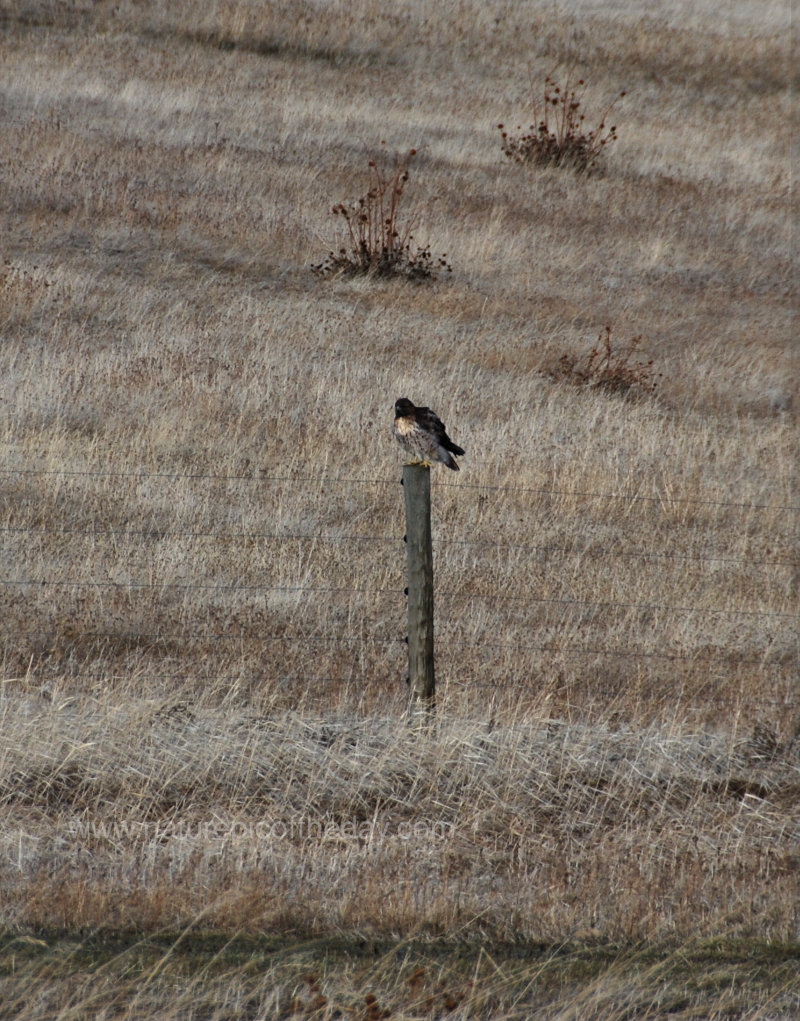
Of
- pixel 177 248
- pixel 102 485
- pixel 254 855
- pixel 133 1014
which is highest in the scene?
pixel 177 248

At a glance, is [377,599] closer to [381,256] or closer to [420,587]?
[420,587]

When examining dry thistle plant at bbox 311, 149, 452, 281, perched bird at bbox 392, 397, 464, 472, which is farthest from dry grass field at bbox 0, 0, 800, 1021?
perched bird at bbox 392, 397, 464, 472

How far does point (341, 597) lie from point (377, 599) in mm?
243

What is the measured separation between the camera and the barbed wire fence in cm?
630

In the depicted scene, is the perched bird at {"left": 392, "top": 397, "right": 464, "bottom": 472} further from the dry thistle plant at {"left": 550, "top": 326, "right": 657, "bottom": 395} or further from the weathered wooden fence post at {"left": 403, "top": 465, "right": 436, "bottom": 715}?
the dry thistle plant at {"left": 550, "top": 326, "right": 657, "bottom": 395}

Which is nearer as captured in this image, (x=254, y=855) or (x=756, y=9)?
(x=254, y=855)

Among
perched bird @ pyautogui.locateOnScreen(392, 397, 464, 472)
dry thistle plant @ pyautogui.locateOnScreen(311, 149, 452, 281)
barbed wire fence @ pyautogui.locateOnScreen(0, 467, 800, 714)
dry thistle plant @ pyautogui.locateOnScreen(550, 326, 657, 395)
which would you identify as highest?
dry thistle plant @ pyautogui.locateOnScreen(311, 149, 452, 281)

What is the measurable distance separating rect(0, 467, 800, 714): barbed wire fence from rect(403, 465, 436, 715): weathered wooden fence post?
699mm

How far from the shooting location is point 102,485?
841 centimetres

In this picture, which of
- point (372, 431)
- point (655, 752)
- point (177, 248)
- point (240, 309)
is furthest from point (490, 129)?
point (655, 752)

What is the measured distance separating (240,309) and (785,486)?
22.2 feet

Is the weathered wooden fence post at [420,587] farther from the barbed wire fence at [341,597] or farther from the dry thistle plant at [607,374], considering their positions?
the dry thistle plant at [607,374]

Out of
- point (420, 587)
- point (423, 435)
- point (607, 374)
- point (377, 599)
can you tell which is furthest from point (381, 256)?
point (420, 587)

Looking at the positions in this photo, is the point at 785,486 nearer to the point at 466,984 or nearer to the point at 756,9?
the point at 466,984
